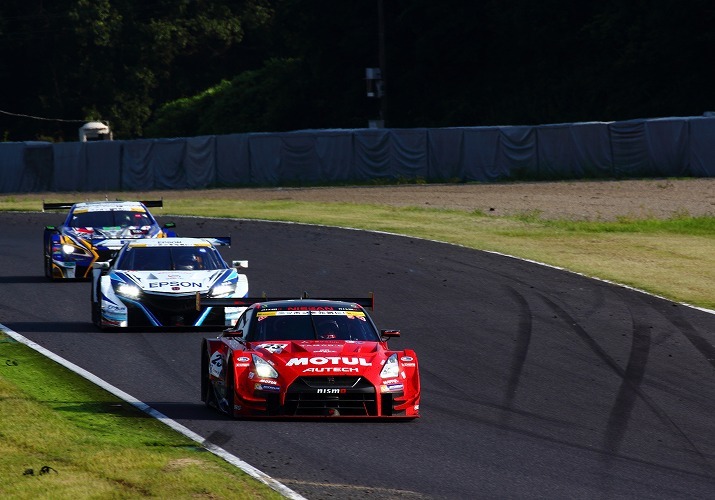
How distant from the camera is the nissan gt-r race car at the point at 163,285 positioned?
19.8 meters

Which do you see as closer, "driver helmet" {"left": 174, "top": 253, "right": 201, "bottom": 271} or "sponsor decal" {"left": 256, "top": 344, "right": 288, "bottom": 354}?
"sponsor decal" {"left": 256, "top": 344, "right": 288, "bottom": 354}

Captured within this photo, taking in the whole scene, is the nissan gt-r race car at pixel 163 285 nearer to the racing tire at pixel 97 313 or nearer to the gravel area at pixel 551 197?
the racing tire at pixel 97 313

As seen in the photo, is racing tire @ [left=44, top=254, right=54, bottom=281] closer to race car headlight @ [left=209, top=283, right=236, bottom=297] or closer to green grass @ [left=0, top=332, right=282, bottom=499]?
race car headlight @ [left=209, top=283, right=236, bottom=297]

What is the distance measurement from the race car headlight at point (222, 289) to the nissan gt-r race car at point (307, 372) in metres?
5.82

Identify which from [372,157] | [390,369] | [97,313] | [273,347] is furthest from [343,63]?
[390,369]

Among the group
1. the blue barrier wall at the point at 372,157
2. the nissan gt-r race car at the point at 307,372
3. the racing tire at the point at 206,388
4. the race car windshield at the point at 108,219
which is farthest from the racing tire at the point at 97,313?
the blue barrier wall at the point at 372,157

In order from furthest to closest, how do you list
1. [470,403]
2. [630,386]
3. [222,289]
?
[222,289] → [630,386] → [470,403]

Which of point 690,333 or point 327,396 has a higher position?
point 327,396

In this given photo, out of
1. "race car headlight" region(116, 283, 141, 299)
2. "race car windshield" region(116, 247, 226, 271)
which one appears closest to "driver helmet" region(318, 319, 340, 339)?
"race car headlight" region(116, 283, 141, 299)

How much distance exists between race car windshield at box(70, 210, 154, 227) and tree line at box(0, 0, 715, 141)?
39.8 m

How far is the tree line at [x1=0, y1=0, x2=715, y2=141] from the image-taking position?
6538cm

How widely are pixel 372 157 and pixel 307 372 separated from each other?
1670 inches

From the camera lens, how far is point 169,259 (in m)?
21.3

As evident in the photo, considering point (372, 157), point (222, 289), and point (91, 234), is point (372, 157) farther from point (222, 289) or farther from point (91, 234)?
point (222, 289)
